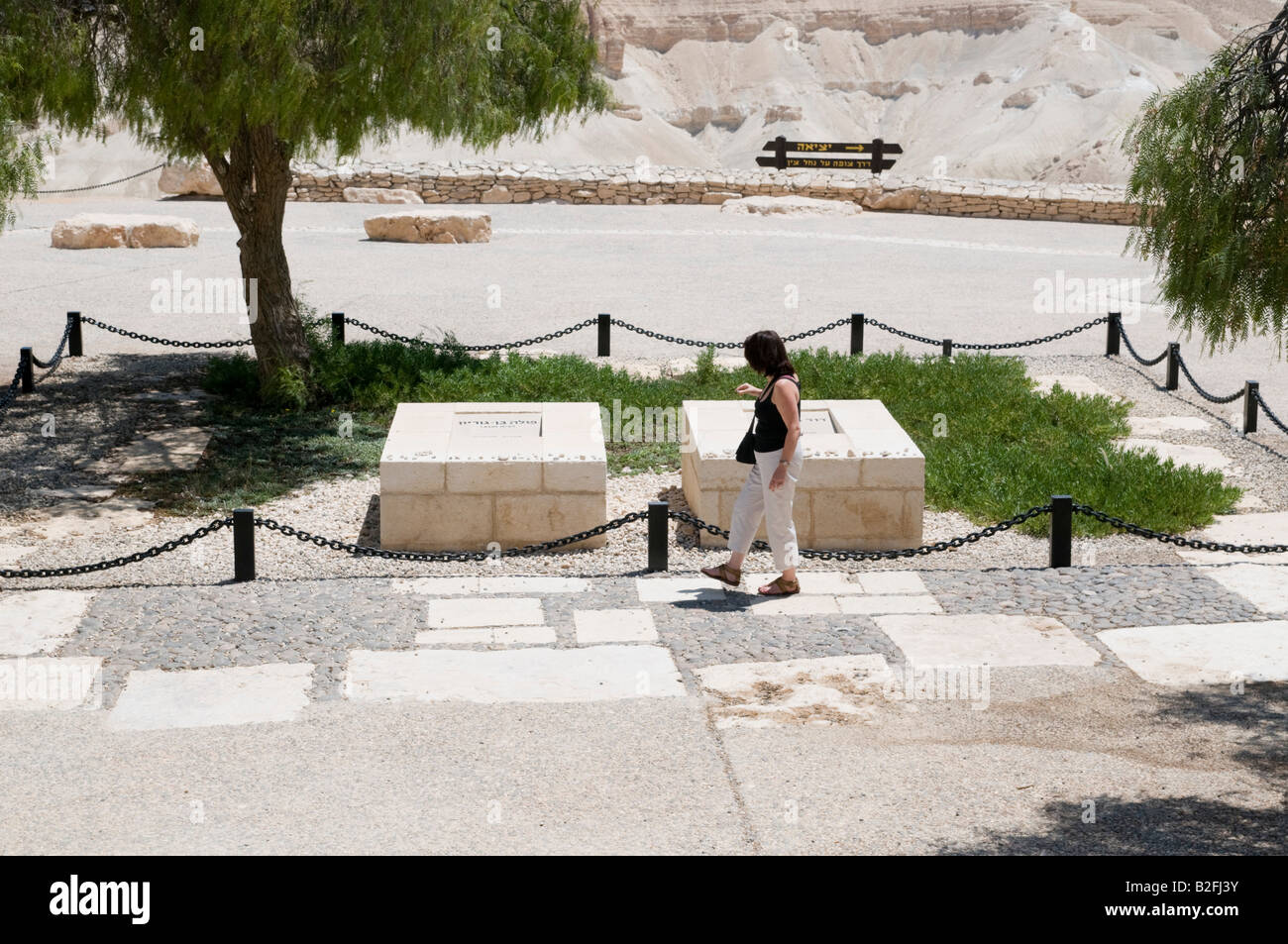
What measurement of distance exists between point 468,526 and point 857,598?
8.61 ft

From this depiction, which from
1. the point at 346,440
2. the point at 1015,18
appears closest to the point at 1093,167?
the point at 1015,18

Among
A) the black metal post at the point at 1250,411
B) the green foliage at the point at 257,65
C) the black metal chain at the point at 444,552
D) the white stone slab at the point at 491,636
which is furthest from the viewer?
the black metal post at the point at 1250,411

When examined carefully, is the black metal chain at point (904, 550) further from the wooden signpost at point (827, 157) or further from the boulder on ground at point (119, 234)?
the wooden signpost at point (827, 157)

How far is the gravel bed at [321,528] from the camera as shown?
9.10 meters

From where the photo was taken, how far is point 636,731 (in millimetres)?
6367

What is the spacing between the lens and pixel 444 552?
9516 mm

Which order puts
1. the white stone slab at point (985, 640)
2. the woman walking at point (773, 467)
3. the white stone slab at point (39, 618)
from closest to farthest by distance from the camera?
1. the white stone slab at point (985, 640)
2. the white stone slab at point (39, 618)
3. the woman walking at point (773, 467)

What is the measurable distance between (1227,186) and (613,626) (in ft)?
Answer: 11.9

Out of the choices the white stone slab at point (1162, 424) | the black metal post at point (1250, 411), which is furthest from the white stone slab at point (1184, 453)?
the black metal post at point (1250, 411)

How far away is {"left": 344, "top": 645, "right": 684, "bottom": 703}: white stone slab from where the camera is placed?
6.80m

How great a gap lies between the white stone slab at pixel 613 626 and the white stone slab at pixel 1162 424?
258 inches

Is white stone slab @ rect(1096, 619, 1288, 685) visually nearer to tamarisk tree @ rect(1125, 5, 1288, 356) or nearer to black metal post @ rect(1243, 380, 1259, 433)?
tamarisk tree @ rect(1125, 5, 1288, 356)

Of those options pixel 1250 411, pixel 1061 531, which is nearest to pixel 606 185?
pixel 1250 411
